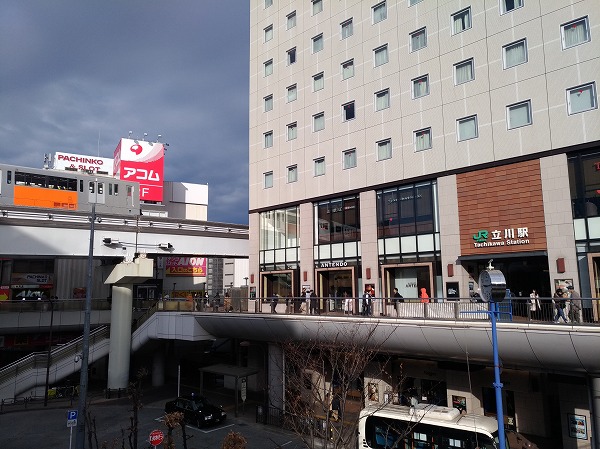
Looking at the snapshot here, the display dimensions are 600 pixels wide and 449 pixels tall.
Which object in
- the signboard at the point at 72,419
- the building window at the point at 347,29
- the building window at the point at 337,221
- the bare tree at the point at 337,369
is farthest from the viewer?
the building window at the point at 347,29

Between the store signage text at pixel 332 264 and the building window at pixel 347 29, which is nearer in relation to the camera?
the store signage text at pixel 332 264

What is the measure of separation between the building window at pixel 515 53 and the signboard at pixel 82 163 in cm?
7474

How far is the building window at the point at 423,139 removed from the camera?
28750mm

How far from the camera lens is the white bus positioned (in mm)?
16000

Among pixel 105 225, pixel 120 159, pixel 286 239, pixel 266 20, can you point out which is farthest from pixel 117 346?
pixel 120 159

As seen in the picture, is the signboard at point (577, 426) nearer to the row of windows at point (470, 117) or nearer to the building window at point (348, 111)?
the row of windows at point (470, 117)

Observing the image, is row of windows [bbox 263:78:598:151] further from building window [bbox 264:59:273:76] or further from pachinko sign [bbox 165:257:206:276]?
pachinko sign [bbox 165:257:206:276]

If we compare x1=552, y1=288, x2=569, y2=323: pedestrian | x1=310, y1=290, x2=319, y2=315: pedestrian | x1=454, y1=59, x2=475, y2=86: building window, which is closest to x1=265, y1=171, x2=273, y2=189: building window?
x1=310, y1=290, x2=319, y2=315: pedestrian

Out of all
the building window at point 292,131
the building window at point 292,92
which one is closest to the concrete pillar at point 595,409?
the building window at point 292,131

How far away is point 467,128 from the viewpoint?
27.1m

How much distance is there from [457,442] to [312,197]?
71.1 feet

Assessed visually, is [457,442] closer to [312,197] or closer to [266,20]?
[312,197]

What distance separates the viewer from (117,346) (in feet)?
118

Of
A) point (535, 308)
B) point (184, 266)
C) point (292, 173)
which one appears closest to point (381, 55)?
point (292, 173)
